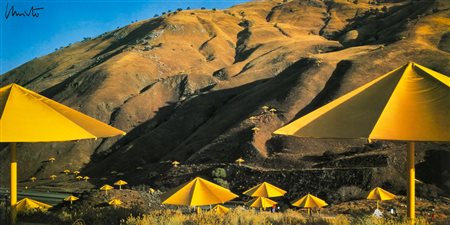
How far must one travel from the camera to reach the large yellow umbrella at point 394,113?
641 centimetres

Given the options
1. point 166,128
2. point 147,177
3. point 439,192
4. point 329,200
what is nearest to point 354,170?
point 329,200

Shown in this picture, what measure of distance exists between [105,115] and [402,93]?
270 ft

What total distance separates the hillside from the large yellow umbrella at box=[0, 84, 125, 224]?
103 ft

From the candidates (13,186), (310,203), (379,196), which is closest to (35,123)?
(13,186)

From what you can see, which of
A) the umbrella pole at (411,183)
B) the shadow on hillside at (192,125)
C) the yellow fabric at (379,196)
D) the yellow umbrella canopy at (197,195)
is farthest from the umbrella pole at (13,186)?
the shadow on hillside at (192,125)

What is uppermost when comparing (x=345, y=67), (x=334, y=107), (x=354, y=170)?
(x=345, y=67)

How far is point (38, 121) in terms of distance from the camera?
27.0ft

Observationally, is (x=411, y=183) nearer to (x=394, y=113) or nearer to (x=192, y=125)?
(x=394, y=113)

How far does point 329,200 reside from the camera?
36875 millimetres

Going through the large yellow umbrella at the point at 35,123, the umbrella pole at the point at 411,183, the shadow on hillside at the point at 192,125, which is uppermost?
the shadow on hillside at the point at 192,125

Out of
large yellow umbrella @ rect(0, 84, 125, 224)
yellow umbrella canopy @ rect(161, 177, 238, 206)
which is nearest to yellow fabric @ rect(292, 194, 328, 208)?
yellow umbrella canopy @ rect(161, 177, 238, 206)

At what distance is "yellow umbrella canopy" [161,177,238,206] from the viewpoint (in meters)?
14.0

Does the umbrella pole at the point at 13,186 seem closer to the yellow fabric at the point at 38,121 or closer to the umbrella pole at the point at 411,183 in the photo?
the yellow fabric at the point at 38,121

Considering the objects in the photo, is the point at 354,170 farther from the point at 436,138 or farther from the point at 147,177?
the point at 436,138
